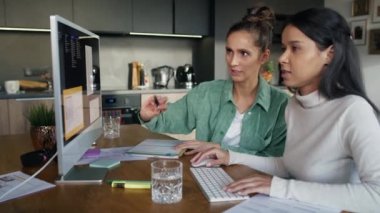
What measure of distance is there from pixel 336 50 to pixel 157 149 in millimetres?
702

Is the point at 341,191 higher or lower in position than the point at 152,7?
lower

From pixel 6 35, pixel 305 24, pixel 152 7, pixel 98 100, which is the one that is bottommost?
pixel 98 100

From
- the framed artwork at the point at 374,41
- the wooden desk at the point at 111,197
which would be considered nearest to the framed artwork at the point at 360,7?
the framed artwork at the point at 374,41

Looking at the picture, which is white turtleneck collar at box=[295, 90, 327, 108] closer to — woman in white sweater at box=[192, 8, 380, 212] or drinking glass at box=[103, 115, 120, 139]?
woman in white sweater at box=[192, 8, 380, 212]

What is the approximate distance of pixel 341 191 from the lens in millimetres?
868

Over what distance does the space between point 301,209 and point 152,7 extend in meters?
3.11

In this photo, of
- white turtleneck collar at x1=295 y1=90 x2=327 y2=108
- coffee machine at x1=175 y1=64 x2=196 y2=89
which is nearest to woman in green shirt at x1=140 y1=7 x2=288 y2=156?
white turtleneck collar at x1=295 y1=90 x2=327 y2=108

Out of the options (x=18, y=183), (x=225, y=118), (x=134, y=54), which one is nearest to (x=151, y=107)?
(x=225, y=118)

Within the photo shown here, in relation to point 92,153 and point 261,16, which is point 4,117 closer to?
point 92,153

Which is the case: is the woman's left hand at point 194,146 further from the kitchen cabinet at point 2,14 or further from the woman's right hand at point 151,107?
the kitchen cabinet at point 2,14

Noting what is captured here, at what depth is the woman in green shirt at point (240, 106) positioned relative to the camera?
60.8 inches

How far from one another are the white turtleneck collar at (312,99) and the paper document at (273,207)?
0.39 metres

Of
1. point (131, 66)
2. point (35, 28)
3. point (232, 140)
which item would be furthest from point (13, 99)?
point (232, 140)

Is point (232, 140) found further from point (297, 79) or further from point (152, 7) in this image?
point (152, 7)
